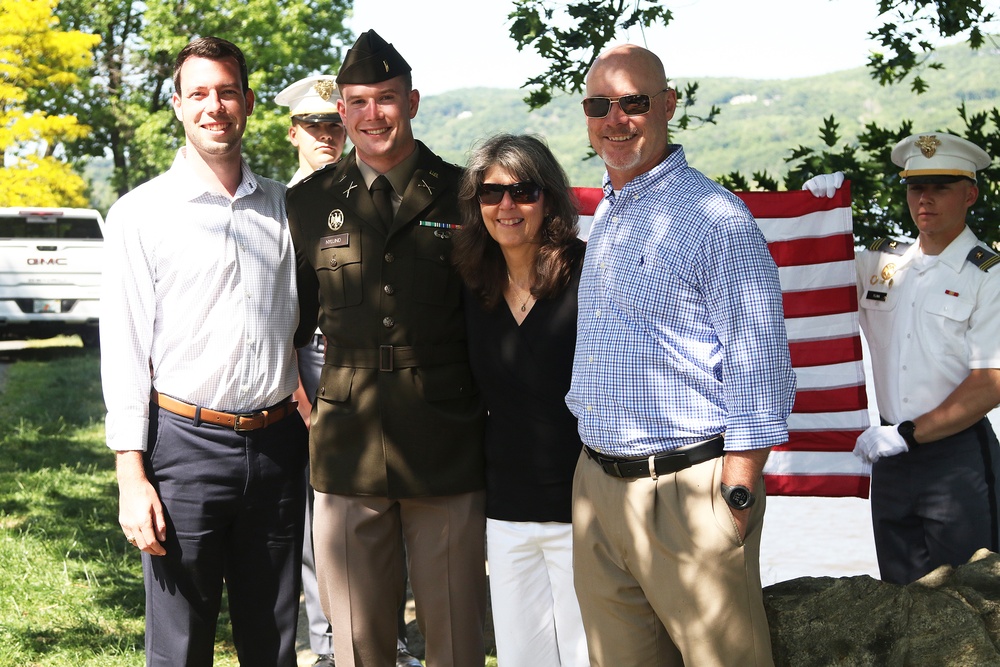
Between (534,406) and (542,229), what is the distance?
549 millimetres

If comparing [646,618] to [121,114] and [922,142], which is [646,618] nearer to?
[922,142]

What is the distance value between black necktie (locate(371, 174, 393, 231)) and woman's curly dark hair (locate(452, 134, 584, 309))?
0.92ft

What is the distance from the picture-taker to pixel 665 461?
2.92 m

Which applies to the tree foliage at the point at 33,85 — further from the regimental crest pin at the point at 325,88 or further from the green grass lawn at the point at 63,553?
the regimental crest pin at the point at 325,88

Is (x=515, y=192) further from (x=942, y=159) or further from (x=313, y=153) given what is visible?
(x=313, y=153)

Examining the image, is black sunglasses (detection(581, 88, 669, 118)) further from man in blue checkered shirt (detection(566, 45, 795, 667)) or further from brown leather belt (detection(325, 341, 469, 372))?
brown leather belt (detection(325, 341, 469, 372))

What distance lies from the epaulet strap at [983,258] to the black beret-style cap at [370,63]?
218cm

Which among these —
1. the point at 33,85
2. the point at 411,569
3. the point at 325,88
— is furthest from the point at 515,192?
the point at 33,85

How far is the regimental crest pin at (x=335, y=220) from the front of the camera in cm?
359

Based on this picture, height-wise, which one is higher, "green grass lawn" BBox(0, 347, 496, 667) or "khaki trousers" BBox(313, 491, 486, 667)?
"khaki trousers" BBox(313, 491, 486, 667)

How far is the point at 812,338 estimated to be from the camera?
4.67m

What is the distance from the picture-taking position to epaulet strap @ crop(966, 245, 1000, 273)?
393 cm

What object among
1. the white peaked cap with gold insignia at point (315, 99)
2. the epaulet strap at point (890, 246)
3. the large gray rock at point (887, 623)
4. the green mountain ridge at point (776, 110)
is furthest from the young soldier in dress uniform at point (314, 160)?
the green mountain ridge at point (776, 110)

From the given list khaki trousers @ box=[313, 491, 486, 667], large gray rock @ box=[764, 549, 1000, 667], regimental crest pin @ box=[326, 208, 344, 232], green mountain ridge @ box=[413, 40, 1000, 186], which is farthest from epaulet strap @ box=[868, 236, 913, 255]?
green mountain ridge @ box=[413, 40, 1000, 186]
